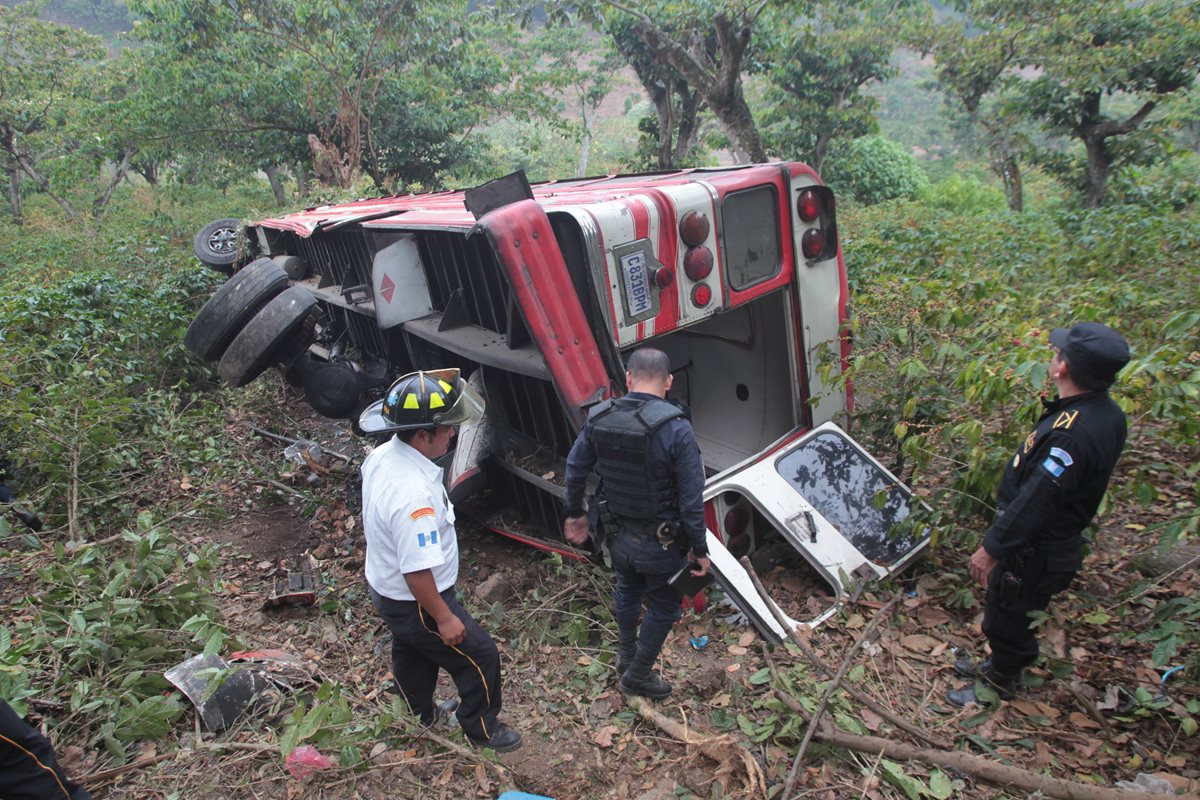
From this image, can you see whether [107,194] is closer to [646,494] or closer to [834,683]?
[646,494]

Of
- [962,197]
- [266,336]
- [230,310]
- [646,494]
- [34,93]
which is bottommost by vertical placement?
[962,197]

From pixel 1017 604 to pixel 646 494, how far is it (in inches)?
57.0

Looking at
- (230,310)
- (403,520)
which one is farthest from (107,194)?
(403,520)

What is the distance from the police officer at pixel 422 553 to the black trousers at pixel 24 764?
107 cm

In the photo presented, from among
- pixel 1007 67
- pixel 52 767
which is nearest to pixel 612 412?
pixel 52 767

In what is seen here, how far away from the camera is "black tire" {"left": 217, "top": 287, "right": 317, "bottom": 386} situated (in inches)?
172

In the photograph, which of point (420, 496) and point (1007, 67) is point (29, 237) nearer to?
point (420, 496)

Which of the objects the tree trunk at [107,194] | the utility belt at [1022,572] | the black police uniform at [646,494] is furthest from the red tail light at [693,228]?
the tree trunk at [107,194]

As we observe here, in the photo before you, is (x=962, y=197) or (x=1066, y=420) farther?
(x=962, y=197)

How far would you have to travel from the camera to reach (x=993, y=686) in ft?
9.38

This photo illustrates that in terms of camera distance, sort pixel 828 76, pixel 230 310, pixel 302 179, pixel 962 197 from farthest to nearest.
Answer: pixel 962 197 → pixel 302 179 → pixel 828 76 → pixel 230 310

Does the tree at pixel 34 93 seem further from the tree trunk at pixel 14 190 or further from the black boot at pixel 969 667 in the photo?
the black boot at pixel 969 667

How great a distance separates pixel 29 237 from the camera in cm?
1274

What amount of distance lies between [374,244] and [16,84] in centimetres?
1643
